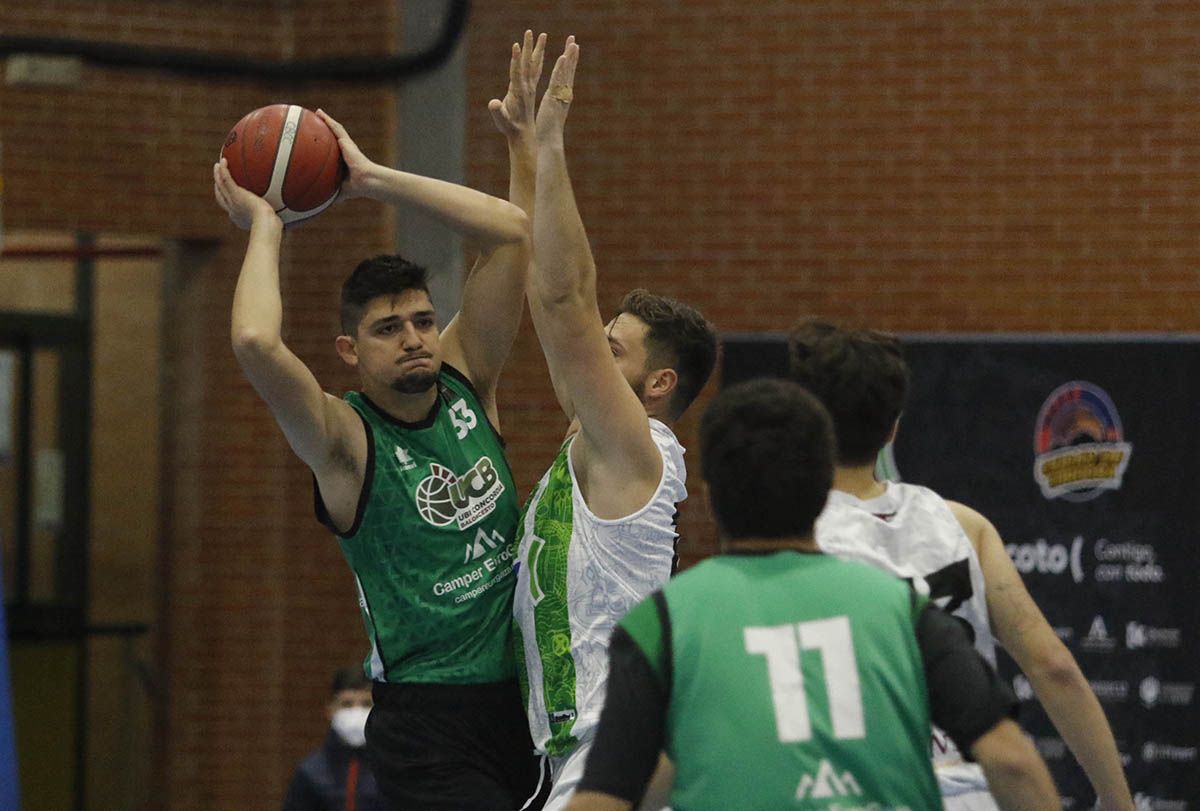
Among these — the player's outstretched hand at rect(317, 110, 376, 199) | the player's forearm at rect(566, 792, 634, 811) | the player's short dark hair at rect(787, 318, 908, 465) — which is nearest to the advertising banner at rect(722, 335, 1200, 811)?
the player's outstretched hand at rect(317, 110, 376, 199)

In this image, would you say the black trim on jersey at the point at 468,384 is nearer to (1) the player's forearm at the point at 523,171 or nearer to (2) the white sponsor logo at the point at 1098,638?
(1) the player's forearm at the point at 523,171

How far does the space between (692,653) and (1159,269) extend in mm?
6073

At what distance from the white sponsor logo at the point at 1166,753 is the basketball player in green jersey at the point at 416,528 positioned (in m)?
3.63

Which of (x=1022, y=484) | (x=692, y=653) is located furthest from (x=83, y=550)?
(x=692, y=653)

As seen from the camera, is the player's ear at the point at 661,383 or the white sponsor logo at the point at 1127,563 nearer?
the player's ear at the point at 661,383

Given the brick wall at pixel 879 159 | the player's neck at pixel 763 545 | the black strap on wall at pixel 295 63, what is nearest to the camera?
the player's neck at pixel 763 545

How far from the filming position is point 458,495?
4336 mm

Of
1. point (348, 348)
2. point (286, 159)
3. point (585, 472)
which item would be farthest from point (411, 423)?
point (286, 159)

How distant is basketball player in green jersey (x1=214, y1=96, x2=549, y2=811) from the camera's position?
4.25 metres

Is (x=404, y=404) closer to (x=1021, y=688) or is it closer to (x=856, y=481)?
(x=856, y=481)

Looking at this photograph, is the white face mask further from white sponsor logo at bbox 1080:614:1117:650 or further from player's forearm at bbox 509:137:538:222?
white sponsor logo at bbox 1080:614:1117:650

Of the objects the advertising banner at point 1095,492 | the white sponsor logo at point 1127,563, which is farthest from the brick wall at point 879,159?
the white sponsor logo at point 1127,563

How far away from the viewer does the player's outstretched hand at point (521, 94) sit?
432cm

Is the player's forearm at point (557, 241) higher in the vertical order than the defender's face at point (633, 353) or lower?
higher
